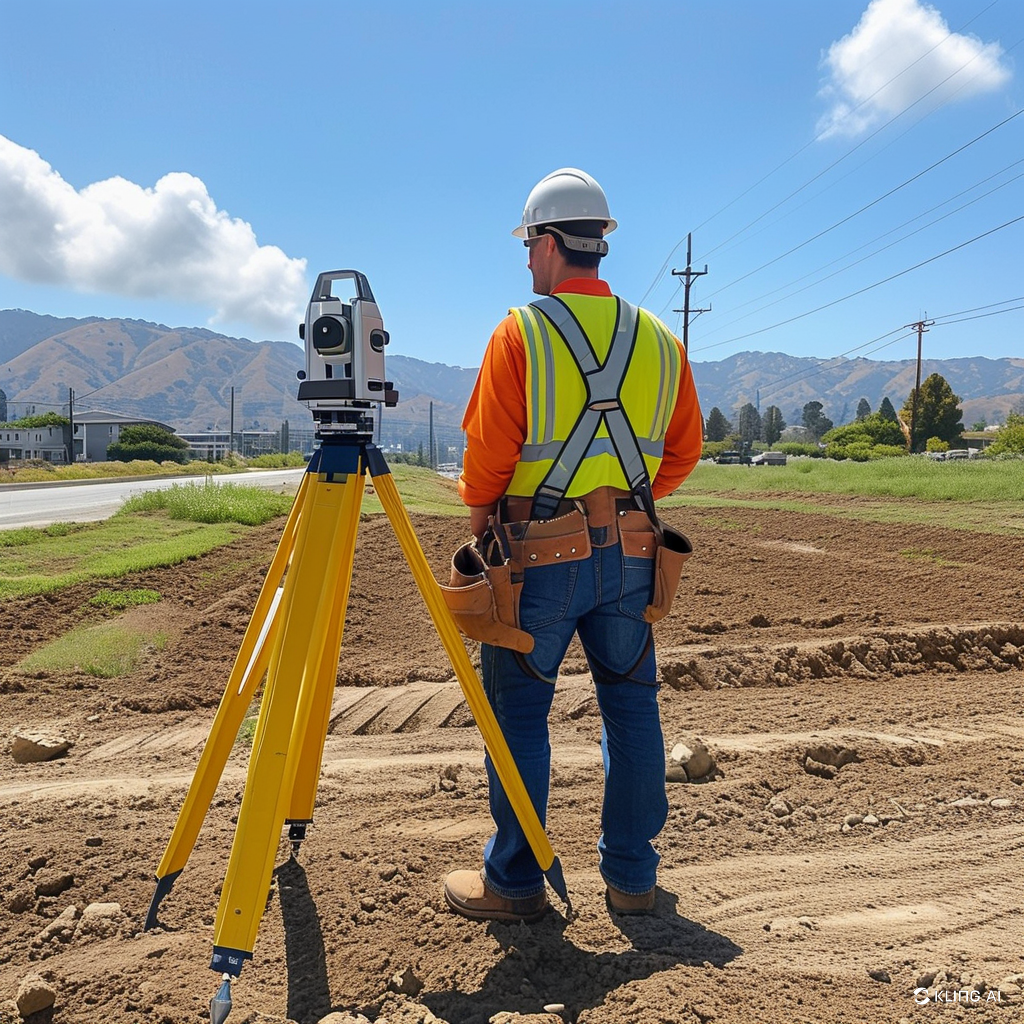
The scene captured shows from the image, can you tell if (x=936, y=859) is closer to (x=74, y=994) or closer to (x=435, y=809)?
(x=435, y=809)

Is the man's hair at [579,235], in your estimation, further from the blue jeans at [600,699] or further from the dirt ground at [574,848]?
the dirt ground at [574,848]

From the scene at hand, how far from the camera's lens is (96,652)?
6.11 m

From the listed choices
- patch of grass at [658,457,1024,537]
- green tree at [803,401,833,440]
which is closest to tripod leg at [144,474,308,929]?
patch of grass at [658,457,1024,537]

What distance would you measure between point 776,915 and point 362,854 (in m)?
1.52

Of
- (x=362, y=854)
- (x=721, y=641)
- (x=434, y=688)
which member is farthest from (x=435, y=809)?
(x=721, y=641)

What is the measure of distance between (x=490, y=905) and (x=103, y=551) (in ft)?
30.5

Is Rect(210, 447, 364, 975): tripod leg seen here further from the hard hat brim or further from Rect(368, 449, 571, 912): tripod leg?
the hard hat brim

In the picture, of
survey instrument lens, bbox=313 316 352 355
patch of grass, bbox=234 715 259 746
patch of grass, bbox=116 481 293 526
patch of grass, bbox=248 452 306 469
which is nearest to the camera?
survey instrument lens, bbox=313 316 352 355

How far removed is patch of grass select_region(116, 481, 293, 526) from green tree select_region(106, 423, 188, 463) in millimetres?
57650

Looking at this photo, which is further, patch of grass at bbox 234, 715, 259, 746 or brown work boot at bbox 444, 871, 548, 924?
patch of grass at bbox 234, 715, 259, 746

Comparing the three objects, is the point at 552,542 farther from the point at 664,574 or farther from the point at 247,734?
the point at 247,734

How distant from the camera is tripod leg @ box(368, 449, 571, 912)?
2.46 metres

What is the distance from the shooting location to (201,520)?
46.1ft

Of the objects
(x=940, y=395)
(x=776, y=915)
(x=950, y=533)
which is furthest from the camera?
(x=940, y=395)
